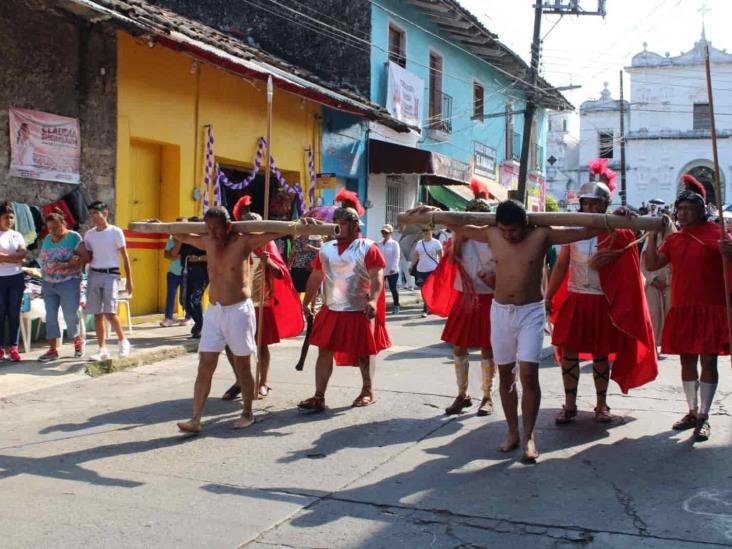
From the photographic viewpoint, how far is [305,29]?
63.8ft

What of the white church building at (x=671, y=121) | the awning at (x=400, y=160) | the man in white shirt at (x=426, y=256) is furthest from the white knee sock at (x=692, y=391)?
the white church building at (x=671, y=121)

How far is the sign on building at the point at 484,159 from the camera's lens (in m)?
25.5

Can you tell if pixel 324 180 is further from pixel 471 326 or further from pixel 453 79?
pixel 471 326

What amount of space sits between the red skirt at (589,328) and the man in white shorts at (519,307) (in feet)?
3.24

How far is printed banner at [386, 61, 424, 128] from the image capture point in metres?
19.2

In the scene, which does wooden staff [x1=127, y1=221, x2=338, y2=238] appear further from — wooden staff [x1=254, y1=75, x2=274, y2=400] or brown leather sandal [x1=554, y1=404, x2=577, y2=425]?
brown leather sandal [x1=554, y1=404, x2=577, y2=425]

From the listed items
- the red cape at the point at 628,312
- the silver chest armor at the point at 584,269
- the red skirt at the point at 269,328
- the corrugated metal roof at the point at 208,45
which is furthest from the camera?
the corrugated metal roof at the point at 208,45

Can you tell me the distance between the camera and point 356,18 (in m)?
19.0

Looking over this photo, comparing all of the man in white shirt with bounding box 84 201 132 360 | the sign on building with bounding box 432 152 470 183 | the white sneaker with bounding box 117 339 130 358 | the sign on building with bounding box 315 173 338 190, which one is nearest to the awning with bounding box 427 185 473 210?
the sign on building with bounding box 432 152 470 183

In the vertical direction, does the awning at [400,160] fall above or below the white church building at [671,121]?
below

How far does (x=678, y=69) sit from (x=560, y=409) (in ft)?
158

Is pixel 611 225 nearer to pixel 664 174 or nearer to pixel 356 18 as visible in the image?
pixel 356 18

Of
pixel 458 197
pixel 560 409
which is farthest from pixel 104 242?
pixel 458 197

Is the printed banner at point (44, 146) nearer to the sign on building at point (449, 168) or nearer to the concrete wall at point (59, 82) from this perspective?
the concrete wall at point (59, 82)
